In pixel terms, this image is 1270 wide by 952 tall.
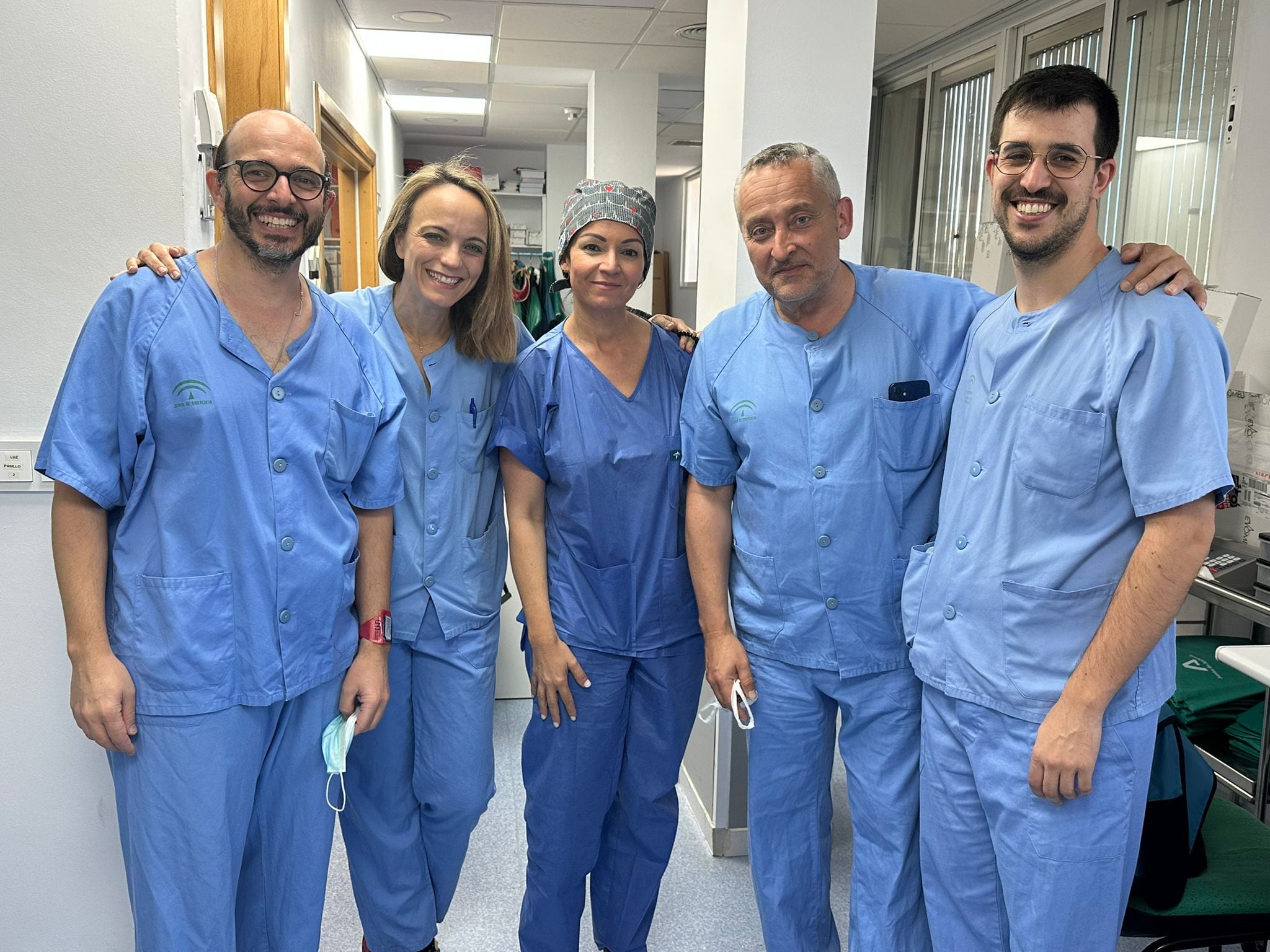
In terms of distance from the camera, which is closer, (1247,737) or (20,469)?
(20,469)

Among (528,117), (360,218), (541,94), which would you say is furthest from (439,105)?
(360,218)

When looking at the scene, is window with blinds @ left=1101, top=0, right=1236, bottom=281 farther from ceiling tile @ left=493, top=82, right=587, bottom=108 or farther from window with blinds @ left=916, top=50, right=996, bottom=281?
ceiling tile @ left=493, top=82, right=587, bottom=108

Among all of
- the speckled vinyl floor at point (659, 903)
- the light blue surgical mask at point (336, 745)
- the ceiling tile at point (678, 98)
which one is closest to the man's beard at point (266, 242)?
the light blue surgical mask at point (336, 745)

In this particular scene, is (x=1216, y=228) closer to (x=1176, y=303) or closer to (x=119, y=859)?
(x=1176, y=303)

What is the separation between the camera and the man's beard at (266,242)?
1.41 meters

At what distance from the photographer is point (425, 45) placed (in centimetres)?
525

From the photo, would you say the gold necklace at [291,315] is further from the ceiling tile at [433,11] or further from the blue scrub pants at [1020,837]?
the ceiling tile at [433,11]

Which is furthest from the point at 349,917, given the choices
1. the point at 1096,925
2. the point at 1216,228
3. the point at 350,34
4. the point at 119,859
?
the point at 350,34

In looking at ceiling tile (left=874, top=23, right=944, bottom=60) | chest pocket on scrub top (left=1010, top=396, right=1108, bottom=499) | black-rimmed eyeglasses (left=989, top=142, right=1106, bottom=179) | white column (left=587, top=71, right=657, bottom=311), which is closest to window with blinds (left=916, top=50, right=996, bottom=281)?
ceiling tile (left=874, top=23, right=944, bottom=60)

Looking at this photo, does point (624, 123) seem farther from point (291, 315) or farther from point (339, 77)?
point (291, 315)

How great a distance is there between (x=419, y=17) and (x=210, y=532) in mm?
3928

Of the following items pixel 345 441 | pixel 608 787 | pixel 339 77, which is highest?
pixel 339 77

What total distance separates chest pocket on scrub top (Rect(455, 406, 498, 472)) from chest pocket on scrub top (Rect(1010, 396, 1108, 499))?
92 cm

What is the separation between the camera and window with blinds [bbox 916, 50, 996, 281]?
15.5 feet
